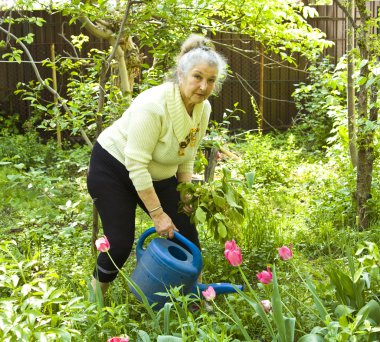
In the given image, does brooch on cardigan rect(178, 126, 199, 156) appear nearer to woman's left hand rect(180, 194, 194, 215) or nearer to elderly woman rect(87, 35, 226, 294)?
elderly woman rect(87, 35, 226, 294)

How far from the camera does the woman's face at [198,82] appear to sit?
2.98 meters

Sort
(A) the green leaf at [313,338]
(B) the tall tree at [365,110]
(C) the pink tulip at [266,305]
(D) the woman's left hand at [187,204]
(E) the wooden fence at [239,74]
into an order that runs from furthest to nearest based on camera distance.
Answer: (E) the wooden fence at [239,74], (B) the tall tree at [365,110], (D) the woman's left hand at [187,204], (C) the pink tulip at [266,305], (A) the green leaf at [313,338]

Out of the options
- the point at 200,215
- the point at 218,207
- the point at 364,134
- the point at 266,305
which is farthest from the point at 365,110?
the point at 266,305

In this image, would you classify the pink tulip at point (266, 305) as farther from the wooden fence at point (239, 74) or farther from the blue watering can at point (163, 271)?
the wooden fence at point (239, 74)

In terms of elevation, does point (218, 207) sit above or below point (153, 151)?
below

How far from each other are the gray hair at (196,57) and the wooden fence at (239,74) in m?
6.53

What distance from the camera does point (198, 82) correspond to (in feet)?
9.78

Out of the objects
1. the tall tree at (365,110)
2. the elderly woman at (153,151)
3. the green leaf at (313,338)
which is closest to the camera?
the green leaf at (313,338)

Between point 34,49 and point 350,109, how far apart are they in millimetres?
6232

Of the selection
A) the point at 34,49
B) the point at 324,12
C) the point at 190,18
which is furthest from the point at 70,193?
the point at 324,12

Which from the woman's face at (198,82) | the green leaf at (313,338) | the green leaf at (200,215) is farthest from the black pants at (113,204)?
the green leaf at (313,338)

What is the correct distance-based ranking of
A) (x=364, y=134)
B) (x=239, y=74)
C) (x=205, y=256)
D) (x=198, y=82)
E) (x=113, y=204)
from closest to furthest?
(x=198, y=82) < (x=113, y=204) < (x=205, y=256) < (x=364, y=134) < (x=239, y=74)

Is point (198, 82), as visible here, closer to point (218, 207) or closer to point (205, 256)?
point (218, 207)

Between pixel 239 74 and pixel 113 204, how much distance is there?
7.68 meters
